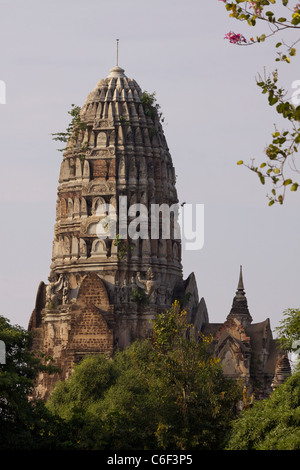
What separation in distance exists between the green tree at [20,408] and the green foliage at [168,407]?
5.10 feet

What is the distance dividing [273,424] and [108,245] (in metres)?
37.7

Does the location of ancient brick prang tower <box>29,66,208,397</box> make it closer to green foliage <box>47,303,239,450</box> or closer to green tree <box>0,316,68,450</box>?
green foliage <box>47,303,239,450</box>

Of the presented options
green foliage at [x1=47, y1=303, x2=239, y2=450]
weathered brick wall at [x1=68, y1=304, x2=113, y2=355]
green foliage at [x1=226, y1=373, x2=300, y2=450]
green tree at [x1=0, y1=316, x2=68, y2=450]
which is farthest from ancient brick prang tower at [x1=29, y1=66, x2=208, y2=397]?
green foliage at [x1=226, y1=373, x2=300, y2=450]

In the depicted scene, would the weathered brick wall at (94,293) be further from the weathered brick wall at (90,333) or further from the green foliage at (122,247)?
the green foliage at (122,247)

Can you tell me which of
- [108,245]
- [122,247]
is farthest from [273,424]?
[108,245]

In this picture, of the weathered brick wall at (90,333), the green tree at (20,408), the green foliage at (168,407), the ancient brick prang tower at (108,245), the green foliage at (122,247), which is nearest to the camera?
the green tree at (20,408)

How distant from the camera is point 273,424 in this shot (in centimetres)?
5131

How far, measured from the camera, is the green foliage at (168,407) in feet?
178

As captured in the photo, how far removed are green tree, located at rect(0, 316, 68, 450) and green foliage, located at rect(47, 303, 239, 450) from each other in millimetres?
1556

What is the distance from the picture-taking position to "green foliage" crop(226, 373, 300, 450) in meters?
49.4

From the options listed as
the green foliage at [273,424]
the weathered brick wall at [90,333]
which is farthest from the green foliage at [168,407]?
the weathered brick wall at [90,333]

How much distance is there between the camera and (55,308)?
287 ft

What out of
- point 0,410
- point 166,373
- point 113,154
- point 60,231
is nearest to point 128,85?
point 113,154
